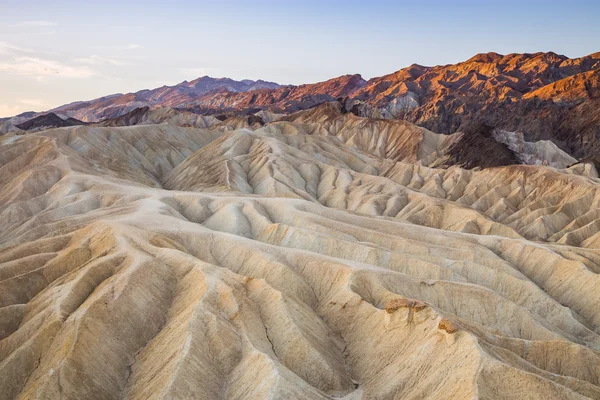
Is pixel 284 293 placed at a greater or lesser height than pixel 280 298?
lesser

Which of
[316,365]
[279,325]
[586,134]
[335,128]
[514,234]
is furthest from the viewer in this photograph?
[335,128]

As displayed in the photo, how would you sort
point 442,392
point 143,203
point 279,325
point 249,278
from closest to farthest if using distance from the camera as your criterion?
point 442,392 < point 279,325 < point 249,278 < point 143,203

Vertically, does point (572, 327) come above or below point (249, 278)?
below

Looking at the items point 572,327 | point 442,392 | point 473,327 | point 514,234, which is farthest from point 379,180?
point 442,392

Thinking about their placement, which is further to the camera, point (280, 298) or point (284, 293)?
point (284, 293)

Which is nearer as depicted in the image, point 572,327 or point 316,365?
point 316,365

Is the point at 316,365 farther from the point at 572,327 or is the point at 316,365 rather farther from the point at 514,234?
the point at 514,234

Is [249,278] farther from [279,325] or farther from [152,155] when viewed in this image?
[152,155]
